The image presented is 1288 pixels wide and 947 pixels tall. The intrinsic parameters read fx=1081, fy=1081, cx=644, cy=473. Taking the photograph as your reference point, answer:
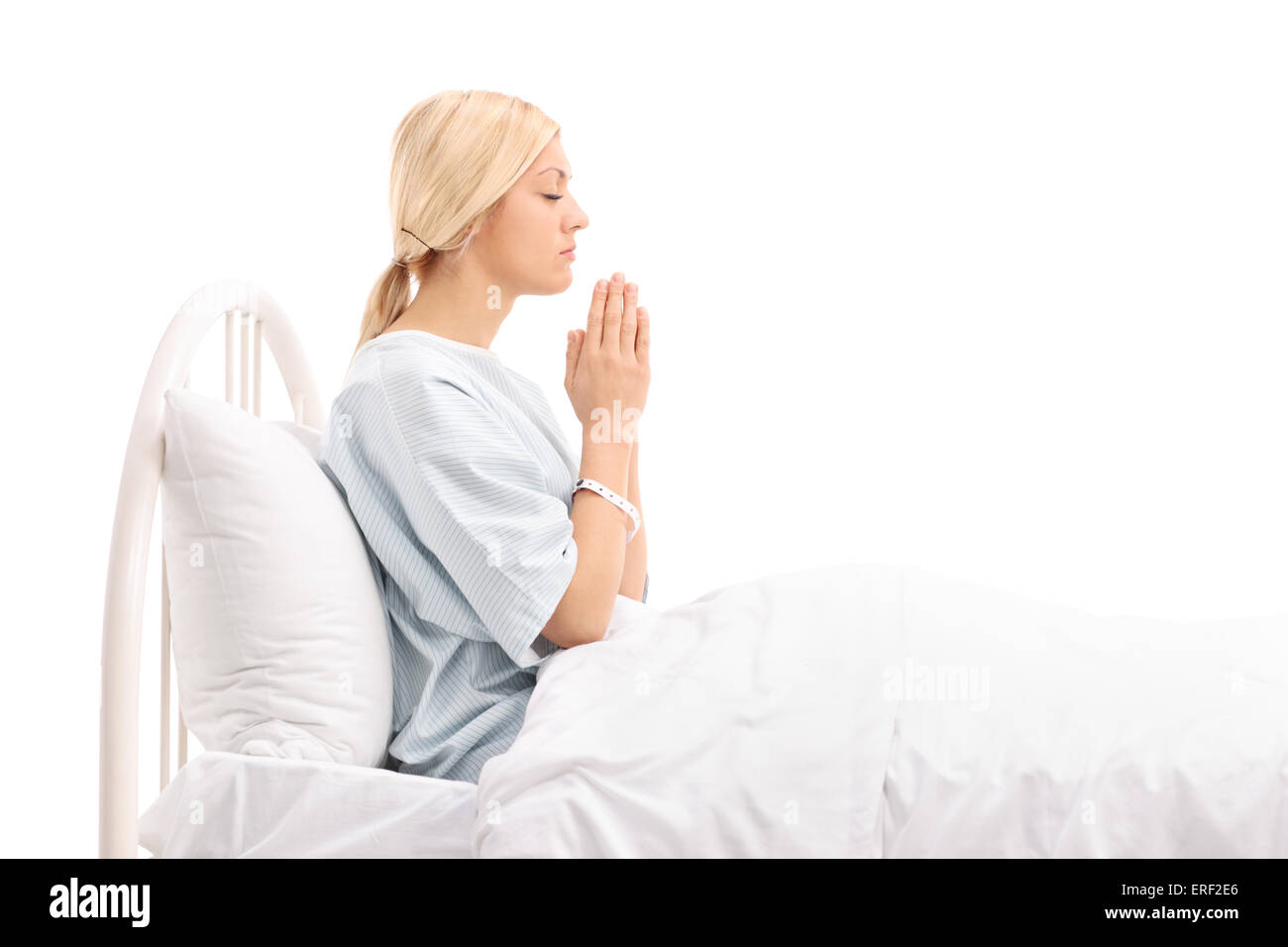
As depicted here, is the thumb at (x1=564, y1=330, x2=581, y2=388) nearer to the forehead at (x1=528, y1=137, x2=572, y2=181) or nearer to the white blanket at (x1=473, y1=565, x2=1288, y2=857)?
the forehead at (x1=528, y1=137, x2=572, y2=181)

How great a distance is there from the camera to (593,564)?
1.02 m

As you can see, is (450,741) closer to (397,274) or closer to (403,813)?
(403,813)

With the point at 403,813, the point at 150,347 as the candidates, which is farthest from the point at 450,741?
the point at 150,347

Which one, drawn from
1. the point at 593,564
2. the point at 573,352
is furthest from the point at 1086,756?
the point at 573,352

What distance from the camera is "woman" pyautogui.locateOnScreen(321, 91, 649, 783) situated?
990 millimetres

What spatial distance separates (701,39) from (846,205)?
0.38 meters

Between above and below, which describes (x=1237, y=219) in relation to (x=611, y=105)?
below

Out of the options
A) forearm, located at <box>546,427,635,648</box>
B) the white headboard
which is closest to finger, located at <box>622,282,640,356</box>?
forearm, located at <box>546,427,635,648</box>

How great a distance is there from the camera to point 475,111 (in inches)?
45.6

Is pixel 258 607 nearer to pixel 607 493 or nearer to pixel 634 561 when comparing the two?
pixel 607 493

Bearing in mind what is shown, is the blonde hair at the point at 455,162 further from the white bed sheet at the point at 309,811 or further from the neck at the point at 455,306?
the white bed sheet at the point at 309,811

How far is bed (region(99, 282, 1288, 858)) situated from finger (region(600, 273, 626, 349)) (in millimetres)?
300

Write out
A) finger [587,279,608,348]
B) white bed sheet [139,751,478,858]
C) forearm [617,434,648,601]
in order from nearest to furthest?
white bed sheet [139,751,478,858] → finger [587,279,608,348] → forearm [617,434,648,601]

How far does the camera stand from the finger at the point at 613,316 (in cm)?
114
